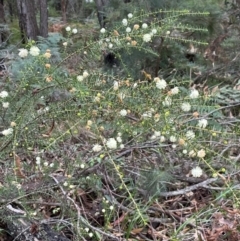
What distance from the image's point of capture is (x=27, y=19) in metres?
4.67

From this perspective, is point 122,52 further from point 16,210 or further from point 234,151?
point 16,210

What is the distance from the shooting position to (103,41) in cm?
219

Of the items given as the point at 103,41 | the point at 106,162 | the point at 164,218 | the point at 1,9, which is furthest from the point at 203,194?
the point at 1,9

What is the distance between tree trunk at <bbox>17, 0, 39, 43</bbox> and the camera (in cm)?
459

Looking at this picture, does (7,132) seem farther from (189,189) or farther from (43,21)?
(43,21)

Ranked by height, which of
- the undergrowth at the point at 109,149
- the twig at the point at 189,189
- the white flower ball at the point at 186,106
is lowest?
the twig at the point at 189,189

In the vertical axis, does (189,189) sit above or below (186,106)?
below

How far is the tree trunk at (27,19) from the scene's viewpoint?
4.59m

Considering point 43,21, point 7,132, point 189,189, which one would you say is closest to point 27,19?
point 43,21

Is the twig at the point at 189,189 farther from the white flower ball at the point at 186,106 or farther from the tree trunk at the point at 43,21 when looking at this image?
the tree trunk at the point at 43,21

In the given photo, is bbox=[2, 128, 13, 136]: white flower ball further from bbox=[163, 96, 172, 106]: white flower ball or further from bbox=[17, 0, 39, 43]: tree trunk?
bbox=[17, 0, 39, 43]: tree trunk

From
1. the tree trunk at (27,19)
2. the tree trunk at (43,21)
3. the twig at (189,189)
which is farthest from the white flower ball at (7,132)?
the tree trunk at (43,21)

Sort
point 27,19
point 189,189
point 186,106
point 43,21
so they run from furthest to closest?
point 43,21
point 27,19
point 189,189
point 186,106

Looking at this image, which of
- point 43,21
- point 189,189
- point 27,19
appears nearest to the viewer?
point 189,189
